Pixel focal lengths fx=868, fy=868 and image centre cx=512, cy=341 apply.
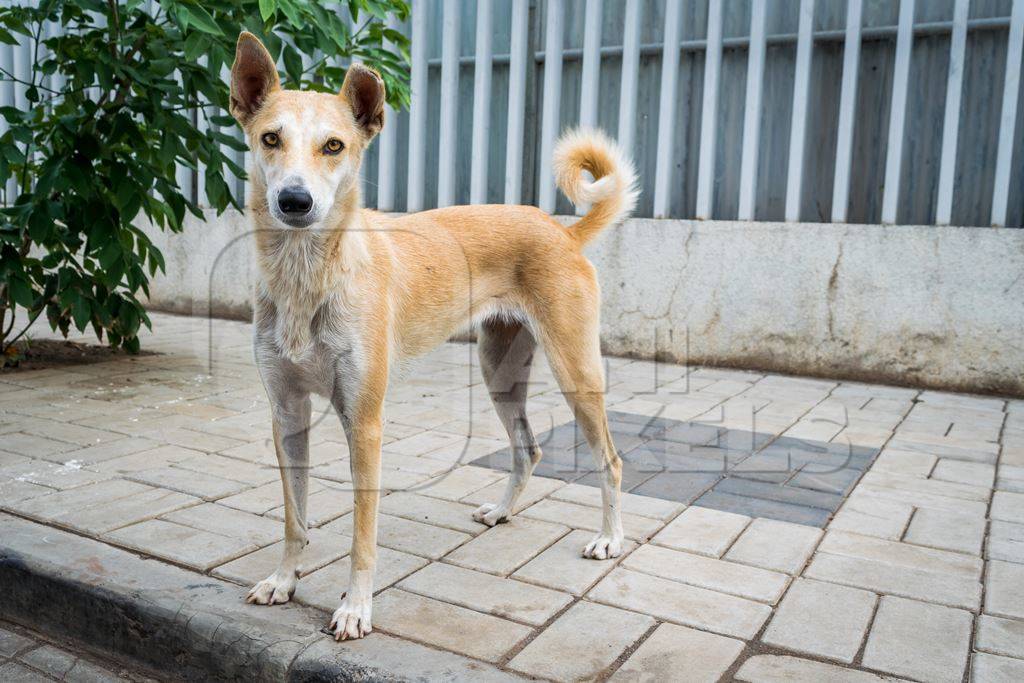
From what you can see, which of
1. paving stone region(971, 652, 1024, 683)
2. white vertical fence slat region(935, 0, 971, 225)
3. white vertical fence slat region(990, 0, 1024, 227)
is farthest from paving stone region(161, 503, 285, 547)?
white vertical fence slat region(990, 0, 1024, 227)

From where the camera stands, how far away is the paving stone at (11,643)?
259cm

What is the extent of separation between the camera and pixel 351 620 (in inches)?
94.0

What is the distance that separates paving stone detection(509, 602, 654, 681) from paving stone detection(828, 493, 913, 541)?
1.20 metres

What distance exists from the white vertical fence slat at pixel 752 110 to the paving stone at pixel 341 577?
4311mm

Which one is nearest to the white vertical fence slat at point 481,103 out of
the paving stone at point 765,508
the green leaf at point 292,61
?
the green leaf at point 292,61

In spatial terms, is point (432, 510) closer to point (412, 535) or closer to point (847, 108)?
point (412, 535)

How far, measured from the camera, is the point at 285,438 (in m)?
2.66

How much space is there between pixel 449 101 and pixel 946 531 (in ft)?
17.3

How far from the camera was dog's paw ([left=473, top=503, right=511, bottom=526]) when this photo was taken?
3.26m

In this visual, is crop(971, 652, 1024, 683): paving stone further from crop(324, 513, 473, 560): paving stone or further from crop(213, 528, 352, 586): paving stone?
crop(213, 528, 352, 586): paving stone

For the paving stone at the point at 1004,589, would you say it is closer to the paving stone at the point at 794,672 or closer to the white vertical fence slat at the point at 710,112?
the paving stone at the point at 794,672

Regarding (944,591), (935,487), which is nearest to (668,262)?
(935,487)

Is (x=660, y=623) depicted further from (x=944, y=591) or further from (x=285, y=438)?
(x=285, y=438)

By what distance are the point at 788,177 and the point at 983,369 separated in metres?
1.84
